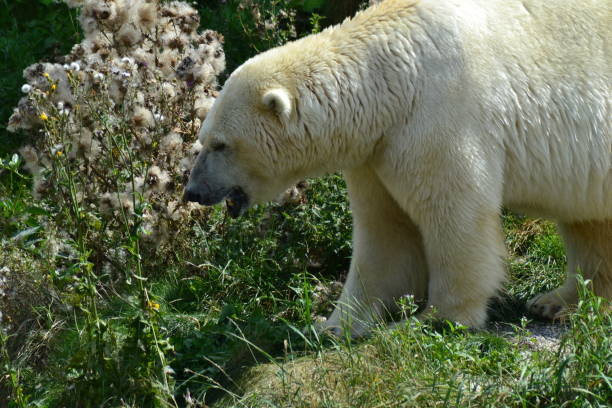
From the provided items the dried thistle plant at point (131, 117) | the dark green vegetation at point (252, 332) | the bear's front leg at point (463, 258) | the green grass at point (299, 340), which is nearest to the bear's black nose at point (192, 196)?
the dried thistle plant at point (131, 117)

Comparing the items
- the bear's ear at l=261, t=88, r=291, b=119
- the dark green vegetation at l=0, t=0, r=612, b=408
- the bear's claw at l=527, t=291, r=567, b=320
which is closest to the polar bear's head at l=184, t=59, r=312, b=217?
the bear's ear at l=261, t=88, r=291, b=119

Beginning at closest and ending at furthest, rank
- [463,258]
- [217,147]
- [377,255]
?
[463,258] < [217,147] < [377,255]

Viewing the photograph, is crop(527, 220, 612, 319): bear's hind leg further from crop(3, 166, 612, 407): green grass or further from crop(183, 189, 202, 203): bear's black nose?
crop(183, 189, 202, 203): bear's black nose

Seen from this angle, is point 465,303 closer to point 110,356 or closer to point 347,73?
point 347,73

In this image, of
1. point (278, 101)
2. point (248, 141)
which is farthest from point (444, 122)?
point (248, 141)

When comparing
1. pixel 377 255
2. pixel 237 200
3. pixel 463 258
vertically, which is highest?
pixel 237 200

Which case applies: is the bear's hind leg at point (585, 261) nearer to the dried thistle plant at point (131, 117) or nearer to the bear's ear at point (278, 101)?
the bear's ear at point (278, 101)

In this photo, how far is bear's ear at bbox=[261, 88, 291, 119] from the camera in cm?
517

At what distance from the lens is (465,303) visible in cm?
539

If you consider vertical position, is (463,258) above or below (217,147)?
below

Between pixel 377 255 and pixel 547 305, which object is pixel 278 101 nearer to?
pixel 377 255

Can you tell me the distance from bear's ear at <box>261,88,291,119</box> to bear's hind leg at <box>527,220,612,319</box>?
81.6 inches

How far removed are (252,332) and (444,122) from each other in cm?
159

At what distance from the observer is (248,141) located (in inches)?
211
